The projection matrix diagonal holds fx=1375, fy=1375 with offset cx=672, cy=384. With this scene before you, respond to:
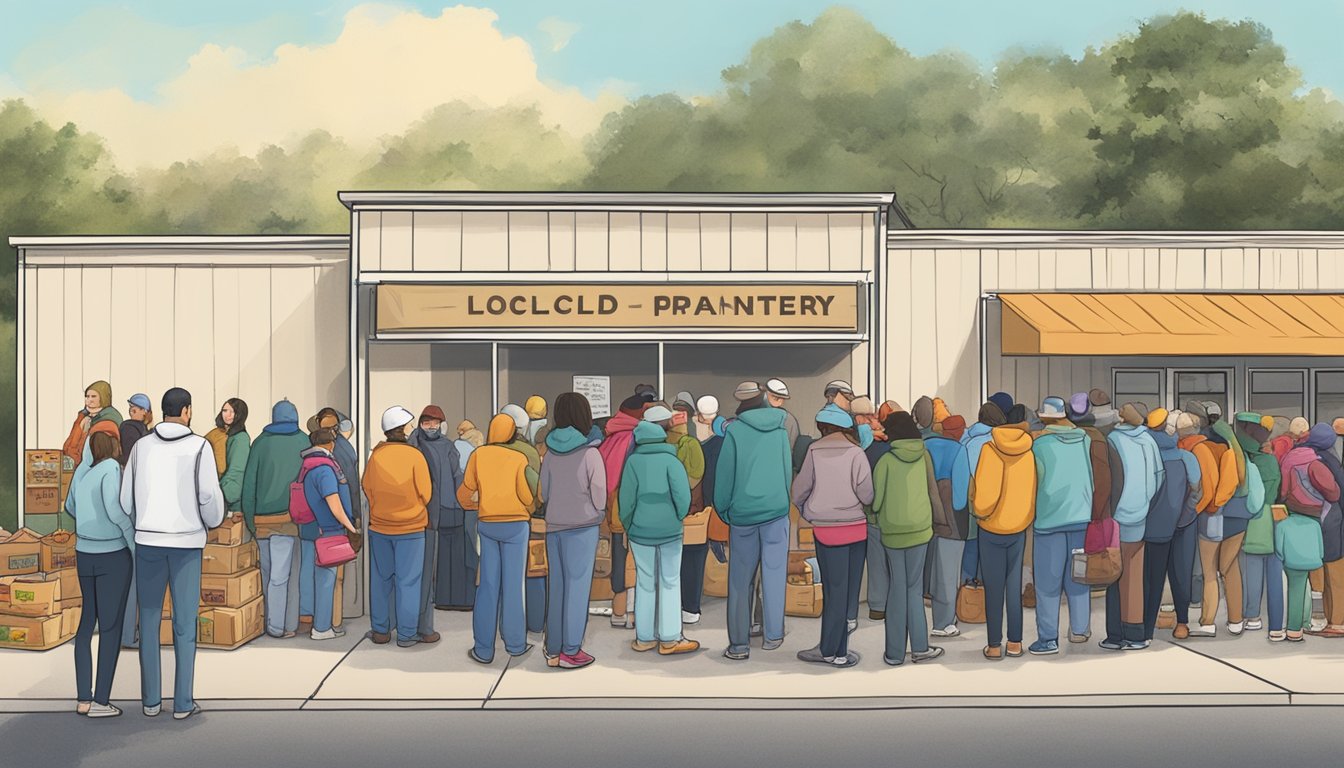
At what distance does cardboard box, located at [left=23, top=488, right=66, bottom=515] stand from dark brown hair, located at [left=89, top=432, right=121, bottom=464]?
5.02 m

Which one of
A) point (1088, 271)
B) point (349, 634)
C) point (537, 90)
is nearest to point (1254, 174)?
point (1088, 271)

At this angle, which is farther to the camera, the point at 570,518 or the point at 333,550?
the point at 333,550

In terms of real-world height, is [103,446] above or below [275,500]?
above

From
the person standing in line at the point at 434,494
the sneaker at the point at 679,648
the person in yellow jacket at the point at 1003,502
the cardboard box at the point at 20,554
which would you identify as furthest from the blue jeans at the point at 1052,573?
the cardboard box at the point at 20,554

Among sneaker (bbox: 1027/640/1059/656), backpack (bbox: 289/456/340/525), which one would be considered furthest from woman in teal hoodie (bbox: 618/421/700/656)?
sneaker (bbox: 1027/640/1059/656)

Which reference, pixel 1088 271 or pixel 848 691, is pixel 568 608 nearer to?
pixel 848 691

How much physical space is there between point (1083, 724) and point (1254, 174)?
3818 cm

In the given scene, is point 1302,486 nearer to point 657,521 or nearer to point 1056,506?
point 1056,506

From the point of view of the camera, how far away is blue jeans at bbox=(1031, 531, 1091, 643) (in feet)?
31.9

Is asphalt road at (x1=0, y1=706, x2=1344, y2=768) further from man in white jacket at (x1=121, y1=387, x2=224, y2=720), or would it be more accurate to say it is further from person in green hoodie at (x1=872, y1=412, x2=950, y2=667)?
person in green hoodie at (x1=872, y1=412, x2=950, y2=667)

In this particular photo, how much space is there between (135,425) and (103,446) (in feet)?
9.43

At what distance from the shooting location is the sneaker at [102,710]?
26.5 feet

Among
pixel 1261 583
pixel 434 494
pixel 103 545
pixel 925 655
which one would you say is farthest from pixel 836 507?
pixel 103 545

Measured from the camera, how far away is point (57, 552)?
36.0ft
